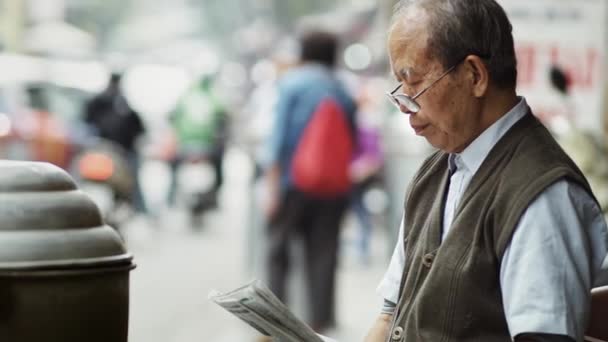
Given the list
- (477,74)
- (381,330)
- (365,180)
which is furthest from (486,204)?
(365,180)

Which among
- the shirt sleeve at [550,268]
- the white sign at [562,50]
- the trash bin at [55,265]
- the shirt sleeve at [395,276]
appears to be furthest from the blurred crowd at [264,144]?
the shirt sleeve at [550,268]

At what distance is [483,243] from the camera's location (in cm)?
338

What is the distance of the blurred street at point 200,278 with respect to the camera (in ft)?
35.0

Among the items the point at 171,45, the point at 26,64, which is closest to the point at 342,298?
the point at 26,64

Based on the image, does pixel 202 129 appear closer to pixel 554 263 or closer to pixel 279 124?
pixel 279 124

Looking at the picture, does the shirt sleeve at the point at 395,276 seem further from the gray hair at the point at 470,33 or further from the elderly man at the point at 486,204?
the gray hair at the point at 470,33

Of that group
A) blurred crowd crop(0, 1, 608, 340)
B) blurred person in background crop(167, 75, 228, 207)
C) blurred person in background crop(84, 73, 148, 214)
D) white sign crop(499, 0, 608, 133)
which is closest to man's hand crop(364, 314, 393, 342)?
blurred crowd crop(0, 1, 608, 340)

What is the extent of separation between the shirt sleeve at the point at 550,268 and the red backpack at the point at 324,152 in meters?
6.20

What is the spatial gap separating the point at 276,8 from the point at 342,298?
3566 centimetres

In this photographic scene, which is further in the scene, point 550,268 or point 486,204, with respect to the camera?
point 486,204

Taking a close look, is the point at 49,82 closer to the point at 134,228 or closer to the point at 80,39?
the point at 134,228

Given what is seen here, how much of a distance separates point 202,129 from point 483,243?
16.0 metres

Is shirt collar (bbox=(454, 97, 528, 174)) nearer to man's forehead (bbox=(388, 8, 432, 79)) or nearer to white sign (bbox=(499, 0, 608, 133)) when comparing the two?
man's forehead (bbox=(388, 8, 432, 79))

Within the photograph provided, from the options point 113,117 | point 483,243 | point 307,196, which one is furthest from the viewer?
point 113,117
